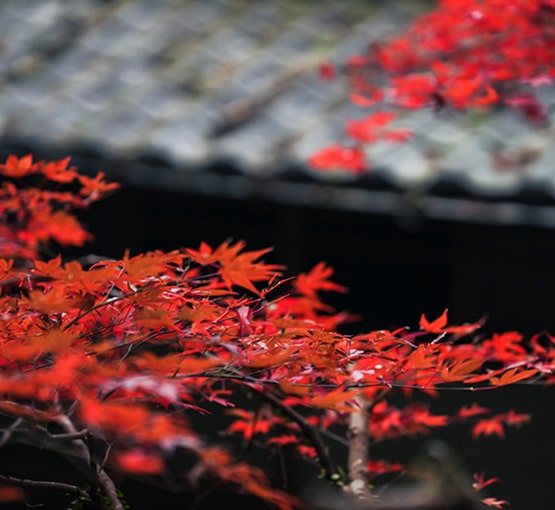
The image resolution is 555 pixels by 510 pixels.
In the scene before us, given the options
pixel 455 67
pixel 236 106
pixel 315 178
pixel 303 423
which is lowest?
pixel 303 423

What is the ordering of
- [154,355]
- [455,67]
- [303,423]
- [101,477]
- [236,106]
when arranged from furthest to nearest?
[236,106]
[455,67]
[303,423]
[101,477]
[154,355]

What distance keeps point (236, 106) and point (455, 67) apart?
4.28 feet

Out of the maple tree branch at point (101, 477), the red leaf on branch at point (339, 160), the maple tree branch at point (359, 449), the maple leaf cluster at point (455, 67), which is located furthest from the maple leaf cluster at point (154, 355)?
the red leaf on branch at point (339, 160)

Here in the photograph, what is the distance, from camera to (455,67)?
15.0ft

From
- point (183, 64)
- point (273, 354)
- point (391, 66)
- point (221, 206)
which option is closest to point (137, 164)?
point (221, 206)

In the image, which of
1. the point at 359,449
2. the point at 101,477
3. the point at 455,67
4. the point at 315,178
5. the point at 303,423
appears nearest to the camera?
the point at 101,477

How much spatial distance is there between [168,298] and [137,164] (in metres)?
2.66

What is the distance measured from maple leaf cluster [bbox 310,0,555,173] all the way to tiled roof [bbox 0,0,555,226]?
5.1 inches

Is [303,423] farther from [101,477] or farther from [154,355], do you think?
[154,355]

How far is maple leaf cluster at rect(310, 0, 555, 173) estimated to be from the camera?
152 inches

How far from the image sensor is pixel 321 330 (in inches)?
86.7

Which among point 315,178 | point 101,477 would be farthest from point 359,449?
point 315,178

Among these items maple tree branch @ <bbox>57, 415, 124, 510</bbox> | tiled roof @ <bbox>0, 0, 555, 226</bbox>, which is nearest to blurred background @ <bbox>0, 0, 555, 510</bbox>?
tiled roof @ <bbox>0, 0, 555, 226</bbox>

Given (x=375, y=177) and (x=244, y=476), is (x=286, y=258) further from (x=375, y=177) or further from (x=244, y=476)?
(x=244, y=476)
